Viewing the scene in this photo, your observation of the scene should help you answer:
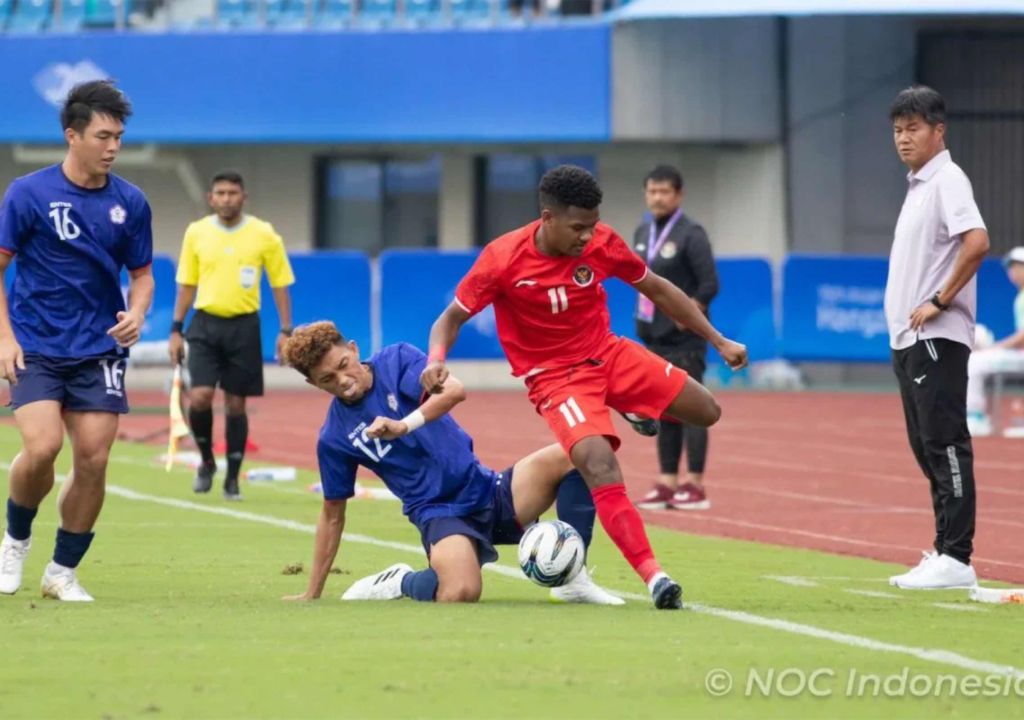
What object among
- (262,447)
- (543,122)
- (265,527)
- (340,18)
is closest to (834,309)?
(543,122)

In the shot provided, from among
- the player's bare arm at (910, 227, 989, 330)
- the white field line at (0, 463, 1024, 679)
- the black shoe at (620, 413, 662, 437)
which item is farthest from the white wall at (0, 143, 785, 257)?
the black shoe at (620, 413, 662, 437)

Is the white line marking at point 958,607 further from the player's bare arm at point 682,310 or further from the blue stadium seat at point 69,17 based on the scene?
the blue stadium seat at point 69,17

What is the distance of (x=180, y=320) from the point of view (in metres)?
15.5

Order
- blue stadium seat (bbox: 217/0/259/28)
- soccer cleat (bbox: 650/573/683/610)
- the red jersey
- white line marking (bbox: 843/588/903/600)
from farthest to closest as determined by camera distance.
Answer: blue stadium seat (bbox: 217/0/259/28)
white line marking (bbox: 843/588/903/600)
the red jersey
soccer cleat (bbox: 650/573/683/610)

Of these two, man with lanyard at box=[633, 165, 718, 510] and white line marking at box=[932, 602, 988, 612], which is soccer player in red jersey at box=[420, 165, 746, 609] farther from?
man with lanyard at box=[633, 165, 718, 510]

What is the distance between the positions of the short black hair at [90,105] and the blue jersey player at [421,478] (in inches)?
51.6

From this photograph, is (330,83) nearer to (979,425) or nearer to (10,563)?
(979,425)

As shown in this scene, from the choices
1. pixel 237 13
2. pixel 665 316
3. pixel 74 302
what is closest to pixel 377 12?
pixel 237 13

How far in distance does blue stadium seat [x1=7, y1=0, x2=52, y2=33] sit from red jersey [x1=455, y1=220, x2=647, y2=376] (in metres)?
23.8

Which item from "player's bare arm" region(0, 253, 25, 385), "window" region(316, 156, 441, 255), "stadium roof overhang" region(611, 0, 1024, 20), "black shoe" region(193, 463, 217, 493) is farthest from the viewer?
"window" region(316, 156, 441, 255)

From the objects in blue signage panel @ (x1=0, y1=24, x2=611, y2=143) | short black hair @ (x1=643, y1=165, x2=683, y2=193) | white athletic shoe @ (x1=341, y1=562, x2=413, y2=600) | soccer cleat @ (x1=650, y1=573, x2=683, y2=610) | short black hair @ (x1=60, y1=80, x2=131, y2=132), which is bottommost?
white athletic shoe @ (x1=341, y1=562, x2=413, y2=600)

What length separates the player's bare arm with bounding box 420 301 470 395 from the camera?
29.6ft

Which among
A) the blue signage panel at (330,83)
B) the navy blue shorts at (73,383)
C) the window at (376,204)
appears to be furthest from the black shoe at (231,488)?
the window at (376,204)

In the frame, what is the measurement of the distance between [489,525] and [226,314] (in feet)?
19.9
